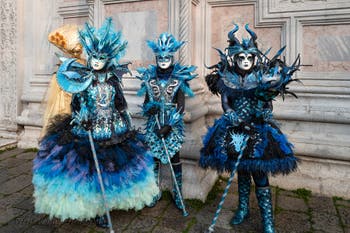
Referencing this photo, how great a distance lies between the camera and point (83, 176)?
2.93 m

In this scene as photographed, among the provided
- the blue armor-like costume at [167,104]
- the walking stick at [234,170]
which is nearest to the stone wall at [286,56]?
the blue armor-like costume at [167,104]

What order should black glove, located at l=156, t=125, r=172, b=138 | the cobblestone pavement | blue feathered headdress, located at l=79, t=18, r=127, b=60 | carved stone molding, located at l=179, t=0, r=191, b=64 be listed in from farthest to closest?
carved stone molding, located at l=179, t=0, r=191, b=64, black glove, located at l=156, t=125, r=172, b=138, the cobblestone pavement, blue feathered headdress, located at l=79, t=18, r=127, b=60

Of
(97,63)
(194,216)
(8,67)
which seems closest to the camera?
(97,63)

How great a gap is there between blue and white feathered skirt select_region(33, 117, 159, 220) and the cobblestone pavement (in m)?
0.35

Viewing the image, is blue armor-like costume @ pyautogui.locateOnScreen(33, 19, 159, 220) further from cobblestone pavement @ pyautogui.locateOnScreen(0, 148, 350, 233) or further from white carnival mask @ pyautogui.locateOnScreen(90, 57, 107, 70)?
cobblestone pavement @ pyautogui.locateOnScreen(0, 148, 350, 233)

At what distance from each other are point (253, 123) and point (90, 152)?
5.68 ft

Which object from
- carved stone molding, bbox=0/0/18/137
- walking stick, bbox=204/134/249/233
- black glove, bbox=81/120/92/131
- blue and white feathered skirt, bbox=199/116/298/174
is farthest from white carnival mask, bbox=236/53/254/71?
carved stone molding, bbox=0/0/18/137

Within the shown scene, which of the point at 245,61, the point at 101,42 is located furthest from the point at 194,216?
the point at 101,42

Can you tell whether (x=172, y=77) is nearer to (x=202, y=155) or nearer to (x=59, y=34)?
(x=202, y=155)

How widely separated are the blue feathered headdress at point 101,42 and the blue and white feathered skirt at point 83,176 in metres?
0.91

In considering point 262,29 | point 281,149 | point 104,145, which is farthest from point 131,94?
point 281,149

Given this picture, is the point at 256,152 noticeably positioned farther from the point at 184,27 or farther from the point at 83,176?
the point at 184,27

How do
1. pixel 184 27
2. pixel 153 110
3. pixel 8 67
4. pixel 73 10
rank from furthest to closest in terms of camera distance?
pixel 8 67 → pixel 73 10 → pixel 184 27 → pixel 153 110

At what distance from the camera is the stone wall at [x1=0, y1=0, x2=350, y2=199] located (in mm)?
4211
